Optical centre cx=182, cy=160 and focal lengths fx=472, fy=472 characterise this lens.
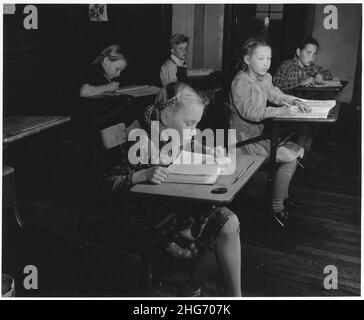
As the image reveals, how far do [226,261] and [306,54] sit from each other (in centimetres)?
299

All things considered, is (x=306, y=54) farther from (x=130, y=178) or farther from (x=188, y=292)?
(x=130, y=178)

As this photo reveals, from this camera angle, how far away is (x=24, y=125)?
300 cm

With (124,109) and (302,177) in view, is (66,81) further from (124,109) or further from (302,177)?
(302,177)

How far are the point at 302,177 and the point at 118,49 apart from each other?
2.10 metres

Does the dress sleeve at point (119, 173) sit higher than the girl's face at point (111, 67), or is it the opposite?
the girl's face at point (111, 67)

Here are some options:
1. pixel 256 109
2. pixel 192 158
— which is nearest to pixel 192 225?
pixel 192 158

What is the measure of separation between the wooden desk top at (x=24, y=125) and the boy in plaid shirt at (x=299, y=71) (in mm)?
2348

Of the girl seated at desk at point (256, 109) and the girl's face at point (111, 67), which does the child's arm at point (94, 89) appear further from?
the girl seated at desk at point (256, 109)

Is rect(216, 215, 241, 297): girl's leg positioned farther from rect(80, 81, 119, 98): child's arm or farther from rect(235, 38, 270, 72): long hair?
rect(80, 81, 119, 98): child's arm

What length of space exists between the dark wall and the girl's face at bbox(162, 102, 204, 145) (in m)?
1.60

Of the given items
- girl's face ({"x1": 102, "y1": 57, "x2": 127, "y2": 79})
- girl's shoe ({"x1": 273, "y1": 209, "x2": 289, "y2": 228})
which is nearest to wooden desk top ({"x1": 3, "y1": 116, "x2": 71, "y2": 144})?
girl's face ({"x1": 102, "y1": 57, "x2": 127, "y2": 79})

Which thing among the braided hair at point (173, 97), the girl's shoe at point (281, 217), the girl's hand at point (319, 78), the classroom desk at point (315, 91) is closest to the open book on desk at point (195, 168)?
the braided hair at point (173, 97)

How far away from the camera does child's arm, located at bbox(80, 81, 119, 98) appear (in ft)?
12.8

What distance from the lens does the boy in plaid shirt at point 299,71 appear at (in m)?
4.65
